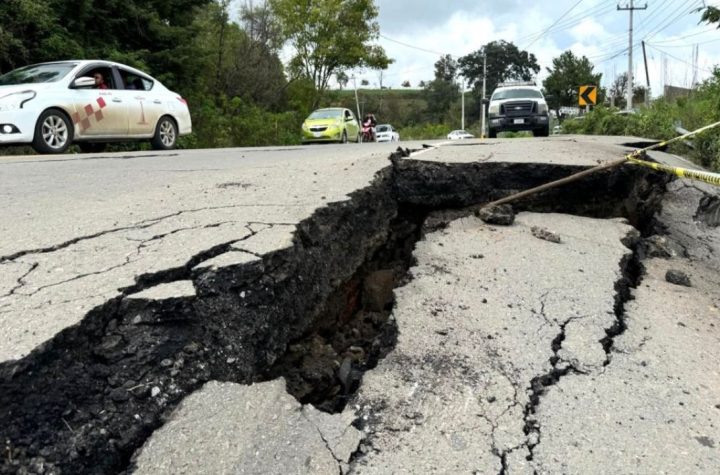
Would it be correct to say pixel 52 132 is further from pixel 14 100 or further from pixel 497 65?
pixel 497 65

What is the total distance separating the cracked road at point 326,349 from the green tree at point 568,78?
54.0 m

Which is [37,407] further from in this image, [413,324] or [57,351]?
[413,324]

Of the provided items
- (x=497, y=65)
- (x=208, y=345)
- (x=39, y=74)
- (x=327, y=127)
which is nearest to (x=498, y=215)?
(x=208, y=345)

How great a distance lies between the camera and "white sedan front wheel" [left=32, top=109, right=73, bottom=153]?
7664 millimetres

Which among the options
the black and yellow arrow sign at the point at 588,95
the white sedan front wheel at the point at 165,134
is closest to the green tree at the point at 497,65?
the black and yellow arrow sign at the point at 588,95

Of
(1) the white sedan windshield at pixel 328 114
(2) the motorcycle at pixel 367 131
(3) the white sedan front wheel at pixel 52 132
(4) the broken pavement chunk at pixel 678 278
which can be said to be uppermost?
(1) the white sedan windshield at pixel 328 114

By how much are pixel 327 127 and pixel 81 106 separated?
34.6 feet

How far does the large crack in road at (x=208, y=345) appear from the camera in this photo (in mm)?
1501

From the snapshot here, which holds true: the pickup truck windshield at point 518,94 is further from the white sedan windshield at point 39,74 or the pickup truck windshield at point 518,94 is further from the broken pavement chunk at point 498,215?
the broken pavement chunk at point 498,215

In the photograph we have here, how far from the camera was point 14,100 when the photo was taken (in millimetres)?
7320

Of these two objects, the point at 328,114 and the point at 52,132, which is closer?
the point at 52,132

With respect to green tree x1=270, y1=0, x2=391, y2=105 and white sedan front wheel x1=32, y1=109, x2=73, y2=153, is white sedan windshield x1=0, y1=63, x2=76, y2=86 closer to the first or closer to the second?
white sedan front wheel x1=32, y1=109, x2=73, y2=153

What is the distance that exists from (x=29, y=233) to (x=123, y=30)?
14.4 meters

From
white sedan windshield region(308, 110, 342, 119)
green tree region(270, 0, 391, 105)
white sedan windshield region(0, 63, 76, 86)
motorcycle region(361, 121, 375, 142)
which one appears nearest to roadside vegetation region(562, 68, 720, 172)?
white sedan windshield region(308, 110, 342, 119)
